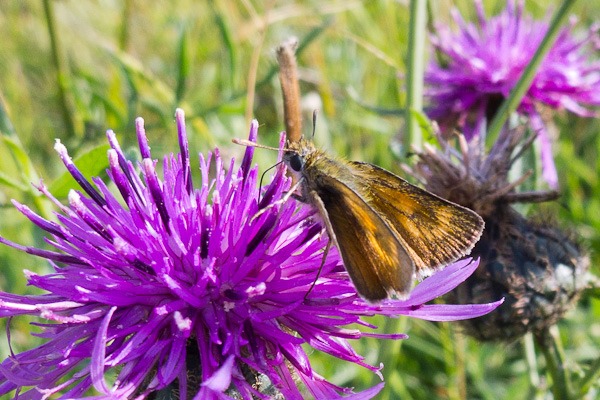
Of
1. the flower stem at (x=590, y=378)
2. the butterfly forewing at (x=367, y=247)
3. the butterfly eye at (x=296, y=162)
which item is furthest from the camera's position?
the flower stem at (x=590, y=378)

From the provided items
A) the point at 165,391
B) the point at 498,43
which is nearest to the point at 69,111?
the point at 498,43

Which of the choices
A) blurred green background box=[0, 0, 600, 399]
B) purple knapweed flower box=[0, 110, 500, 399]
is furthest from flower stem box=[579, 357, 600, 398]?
purple knapweed flower box=[0, 110, 500, 399]

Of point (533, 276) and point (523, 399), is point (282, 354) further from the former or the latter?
point (523, 399)

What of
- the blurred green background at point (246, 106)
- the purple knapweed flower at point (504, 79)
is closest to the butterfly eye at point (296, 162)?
the blurred green background at point (246, 106)

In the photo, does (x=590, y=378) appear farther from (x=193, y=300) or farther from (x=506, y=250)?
(x=193, y=300)

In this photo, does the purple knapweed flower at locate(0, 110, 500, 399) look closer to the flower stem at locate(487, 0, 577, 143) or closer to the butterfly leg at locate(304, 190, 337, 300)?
the butterfly leg at locate(304, 190, 337, 300)

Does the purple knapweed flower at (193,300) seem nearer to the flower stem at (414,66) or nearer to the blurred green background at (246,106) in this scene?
the blurred green background at (246,106)
